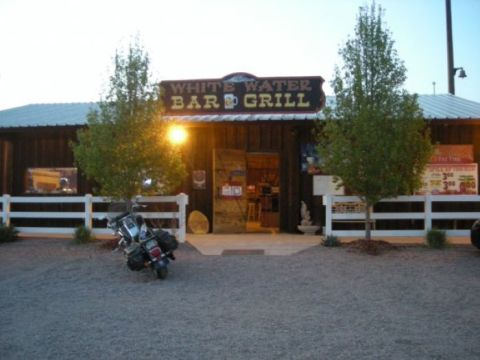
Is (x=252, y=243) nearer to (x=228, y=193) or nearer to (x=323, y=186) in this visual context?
(x=228, y=193)

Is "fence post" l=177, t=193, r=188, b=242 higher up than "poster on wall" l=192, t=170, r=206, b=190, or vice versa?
"poster on wall" l=192, t=170, r=206, b=190

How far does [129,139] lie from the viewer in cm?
1014

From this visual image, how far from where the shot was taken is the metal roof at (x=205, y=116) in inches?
500

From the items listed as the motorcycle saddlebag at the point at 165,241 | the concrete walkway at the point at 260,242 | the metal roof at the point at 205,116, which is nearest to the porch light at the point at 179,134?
the metal roof at the point at 205,116

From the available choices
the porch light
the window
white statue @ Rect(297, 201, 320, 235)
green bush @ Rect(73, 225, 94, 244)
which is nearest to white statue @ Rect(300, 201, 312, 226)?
white statue @ Rect(297, 201, 320, 235)

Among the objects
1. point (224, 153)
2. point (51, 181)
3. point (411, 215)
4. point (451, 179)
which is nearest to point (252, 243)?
point (224, 153)

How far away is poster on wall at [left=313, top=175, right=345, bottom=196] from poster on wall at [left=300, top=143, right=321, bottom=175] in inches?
7.8

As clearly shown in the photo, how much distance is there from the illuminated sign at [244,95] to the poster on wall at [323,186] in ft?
6.23

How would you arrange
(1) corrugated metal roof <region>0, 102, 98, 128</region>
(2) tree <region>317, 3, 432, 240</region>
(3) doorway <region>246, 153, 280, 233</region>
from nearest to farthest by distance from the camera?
(2) tree <region>317, 3, 432, 240</region> < (1) corrugated metal roof <region>0, 102, 98, 128</region> < (3) doorway <region>246, 153, 280, 233</region>

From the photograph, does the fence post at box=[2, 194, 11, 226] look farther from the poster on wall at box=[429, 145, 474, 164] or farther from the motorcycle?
the poster on wall at box=[429, 145, 474, 164]

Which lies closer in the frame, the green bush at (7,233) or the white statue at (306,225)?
the green bush at (7,233)

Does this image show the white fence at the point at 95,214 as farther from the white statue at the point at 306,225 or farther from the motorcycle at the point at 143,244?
the white statue at the point at 306,225

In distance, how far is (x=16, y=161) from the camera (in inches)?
570

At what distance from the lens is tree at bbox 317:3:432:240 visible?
31.5 feet
